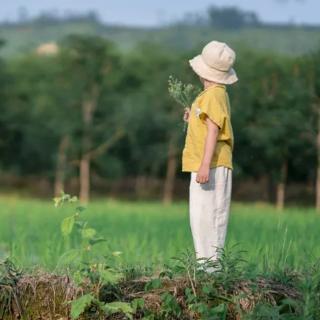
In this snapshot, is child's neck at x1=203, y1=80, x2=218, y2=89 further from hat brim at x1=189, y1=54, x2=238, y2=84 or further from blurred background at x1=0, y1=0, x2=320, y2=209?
blurred background at x1=0, y1=0, x2=320, y2=209

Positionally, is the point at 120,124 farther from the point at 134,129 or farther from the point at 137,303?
the point at 137,303

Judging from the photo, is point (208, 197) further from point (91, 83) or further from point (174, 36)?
point (174, 36)

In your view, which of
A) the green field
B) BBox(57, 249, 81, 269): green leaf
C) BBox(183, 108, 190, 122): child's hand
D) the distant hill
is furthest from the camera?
the distant hill

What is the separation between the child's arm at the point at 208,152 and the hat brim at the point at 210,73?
0.30 meters

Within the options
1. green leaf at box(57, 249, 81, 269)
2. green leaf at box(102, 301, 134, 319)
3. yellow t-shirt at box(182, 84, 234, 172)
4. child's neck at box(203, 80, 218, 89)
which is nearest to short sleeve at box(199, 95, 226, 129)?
yellow t-shirt at box(182, 84, 234, 172)

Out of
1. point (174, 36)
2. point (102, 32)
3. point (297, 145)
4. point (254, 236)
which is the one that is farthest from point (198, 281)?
point (102, 32)

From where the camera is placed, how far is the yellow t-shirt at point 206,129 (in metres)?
5.23

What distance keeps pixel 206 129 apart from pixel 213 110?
0.13 metres

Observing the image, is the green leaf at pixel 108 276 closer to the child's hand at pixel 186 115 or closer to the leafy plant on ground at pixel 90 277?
the leafy plant on ground at pixel 90 277

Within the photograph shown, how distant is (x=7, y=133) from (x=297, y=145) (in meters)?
16.4

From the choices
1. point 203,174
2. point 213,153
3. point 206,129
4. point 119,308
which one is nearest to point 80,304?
point 119,308

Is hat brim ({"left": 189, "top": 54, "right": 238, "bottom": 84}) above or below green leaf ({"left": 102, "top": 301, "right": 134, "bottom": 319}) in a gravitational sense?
above

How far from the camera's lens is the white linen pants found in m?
5.23

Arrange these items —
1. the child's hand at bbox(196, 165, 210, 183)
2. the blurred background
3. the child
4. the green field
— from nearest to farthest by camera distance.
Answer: the child's hand at bbox(196, 165, 210, 183)
the child
the green field
the blurred background
